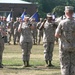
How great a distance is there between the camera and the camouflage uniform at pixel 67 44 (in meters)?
12.0

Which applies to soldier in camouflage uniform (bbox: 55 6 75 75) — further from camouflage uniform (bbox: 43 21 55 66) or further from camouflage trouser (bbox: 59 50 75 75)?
camouflage uniform (bbox: 43 21 55 66)

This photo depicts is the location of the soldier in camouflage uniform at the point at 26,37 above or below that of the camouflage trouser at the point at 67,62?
above

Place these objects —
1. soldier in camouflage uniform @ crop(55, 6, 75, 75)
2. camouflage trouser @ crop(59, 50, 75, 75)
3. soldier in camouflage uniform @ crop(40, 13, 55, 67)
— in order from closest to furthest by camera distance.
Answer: soldier in camouflage uniform @ crop(55, 6, 75, 75) → camouflage trouser @ crop(59, 50, 75, 75) → soldier in camouflage uniform @ crop(40, 13, 55, 67)

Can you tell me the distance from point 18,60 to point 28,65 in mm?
2137

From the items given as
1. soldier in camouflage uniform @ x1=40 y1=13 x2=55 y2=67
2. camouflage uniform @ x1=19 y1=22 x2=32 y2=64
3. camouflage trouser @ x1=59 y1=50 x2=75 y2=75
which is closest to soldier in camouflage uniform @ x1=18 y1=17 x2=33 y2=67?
camouflage uniform @ x1=19 y1=22 x2=32 y2=64

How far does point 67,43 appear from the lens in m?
12.0

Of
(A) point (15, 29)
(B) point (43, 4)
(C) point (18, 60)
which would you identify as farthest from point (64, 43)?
(B) point (43, 4)

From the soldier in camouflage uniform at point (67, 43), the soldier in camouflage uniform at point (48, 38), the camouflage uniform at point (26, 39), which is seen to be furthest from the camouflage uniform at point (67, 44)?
the soldier in camouflage uniform at point (48, 38)

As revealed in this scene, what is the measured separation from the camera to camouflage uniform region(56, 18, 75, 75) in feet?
39.2

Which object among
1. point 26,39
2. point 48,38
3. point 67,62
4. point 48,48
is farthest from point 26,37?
point 67,62

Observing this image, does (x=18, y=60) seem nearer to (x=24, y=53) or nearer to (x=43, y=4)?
(x=24, y=53)

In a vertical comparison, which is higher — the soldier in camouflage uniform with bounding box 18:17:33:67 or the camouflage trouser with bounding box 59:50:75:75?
the soldier in camouflage uniform with bounding box 18:17:33:67

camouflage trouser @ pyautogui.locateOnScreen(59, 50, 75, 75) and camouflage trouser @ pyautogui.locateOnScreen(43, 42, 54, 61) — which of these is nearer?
camouflage trouser @ pyautogui.locateOnScreen(59, 50, 75, 75)

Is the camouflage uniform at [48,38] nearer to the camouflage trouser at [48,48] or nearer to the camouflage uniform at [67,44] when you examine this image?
the camouflage trouser at [48,48]
